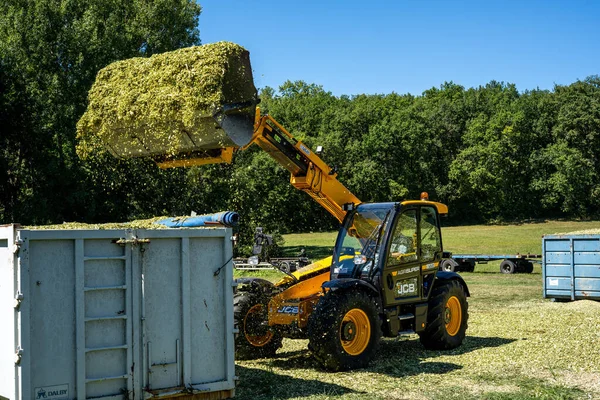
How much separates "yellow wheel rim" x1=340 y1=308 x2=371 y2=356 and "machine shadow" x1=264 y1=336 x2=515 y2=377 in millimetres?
333

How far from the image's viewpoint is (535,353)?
11.1 metres

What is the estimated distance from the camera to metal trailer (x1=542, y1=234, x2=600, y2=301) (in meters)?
17.7

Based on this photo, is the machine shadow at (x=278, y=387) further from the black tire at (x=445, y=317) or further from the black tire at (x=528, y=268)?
the black tire at (x=528, y=268)

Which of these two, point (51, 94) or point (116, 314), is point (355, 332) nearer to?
point (116, 314)

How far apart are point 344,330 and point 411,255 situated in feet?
6.44

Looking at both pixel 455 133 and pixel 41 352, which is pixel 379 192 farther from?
pixel 41 352

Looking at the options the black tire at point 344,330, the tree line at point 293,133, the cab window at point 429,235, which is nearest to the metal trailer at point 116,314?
the black tire at point 344,330

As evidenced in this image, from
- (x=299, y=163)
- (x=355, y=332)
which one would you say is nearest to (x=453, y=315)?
(x=355, y=332)

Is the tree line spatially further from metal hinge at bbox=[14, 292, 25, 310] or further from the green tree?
metal hinge at bbox=[14, 292, 25, 310]

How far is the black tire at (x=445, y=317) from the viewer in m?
11.6

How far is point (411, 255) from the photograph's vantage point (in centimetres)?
1145

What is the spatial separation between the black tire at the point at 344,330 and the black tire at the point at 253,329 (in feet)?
4.22

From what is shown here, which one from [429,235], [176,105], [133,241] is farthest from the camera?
[429,235]

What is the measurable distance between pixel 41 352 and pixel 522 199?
68.1 m
